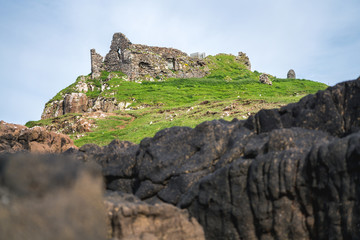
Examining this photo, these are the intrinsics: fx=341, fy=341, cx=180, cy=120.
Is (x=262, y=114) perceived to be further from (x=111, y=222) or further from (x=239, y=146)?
(x=111, y=222)

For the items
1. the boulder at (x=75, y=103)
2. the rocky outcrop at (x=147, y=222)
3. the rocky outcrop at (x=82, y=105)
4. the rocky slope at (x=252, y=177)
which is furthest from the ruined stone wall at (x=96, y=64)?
the rocky outcrop at (x=147, y=222)

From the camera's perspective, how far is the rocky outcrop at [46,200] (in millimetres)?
4617

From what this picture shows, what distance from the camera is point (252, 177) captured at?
31.2 ft

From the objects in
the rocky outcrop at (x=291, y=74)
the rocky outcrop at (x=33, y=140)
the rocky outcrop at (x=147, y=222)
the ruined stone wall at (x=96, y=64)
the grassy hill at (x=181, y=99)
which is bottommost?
the rocky outcrop at (x=147, y=222)

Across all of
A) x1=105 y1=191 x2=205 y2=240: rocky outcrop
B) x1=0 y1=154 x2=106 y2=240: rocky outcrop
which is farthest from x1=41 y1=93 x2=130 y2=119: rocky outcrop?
x1=0 y1=154 x2=106 y2=240: rocky outcrop

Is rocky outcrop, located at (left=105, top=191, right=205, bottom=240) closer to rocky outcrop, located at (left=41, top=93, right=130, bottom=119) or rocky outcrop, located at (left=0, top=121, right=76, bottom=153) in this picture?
rocky outcrop, located at (left=0, top=121, right=76, bottom=153)

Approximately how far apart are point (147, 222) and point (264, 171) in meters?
3.47

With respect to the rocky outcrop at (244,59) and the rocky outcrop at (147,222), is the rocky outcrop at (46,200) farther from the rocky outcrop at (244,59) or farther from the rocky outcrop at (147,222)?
the rocky outcrop at (244,59)

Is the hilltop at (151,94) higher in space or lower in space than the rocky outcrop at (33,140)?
higher

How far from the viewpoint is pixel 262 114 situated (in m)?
12.9

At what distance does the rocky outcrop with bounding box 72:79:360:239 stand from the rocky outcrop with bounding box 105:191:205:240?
115 centimetres

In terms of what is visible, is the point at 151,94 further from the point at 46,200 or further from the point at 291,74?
the point at 46,200

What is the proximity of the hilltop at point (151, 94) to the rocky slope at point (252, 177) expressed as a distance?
1937 centimetres

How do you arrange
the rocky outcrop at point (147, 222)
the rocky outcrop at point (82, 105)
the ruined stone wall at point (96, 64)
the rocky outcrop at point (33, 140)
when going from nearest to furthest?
1. the rocky outcrop at point (147, 222)
2. the rocky outcrop at point (33, 140)
3. the rocky outcrop at point (82, 105)
4. the ruined stone wall at point (96, 64)
